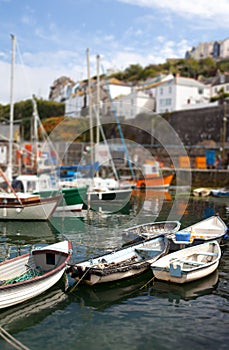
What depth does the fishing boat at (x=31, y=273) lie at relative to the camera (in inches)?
433

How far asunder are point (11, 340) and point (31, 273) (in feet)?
12.1

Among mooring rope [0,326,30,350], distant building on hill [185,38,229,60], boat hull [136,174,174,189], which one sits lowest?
mooring rope [0,326,30,350]

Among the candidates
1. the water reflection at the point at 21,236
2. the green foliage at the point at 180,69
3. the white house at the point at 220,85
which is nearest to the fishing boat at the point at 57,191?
the water reflection at the point at 21,236

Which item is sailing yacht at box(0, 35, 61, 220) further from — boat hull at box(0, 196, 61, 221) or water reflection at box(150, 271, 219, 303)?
water reflection at box(150, 271, 219, 303)

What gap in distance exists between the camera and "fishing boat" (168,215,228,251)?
16.6 meters

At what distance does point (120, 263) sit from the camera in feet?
46.9

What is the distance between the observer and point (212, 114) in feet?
228

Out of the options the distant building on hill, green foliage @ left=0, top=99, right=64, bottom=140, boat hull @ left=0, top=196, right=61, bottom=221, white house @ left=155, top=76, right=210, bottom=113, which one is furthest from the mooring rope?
the distant building on hill

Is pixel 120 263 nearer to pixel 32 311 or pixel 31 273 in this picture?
pixel 31 273

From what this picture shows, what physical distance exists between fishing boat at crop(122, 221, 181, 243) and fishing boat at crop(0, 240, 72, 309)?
15.8 ft

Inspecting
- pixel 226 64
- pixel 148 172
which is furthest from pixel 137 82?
pixel 148 172

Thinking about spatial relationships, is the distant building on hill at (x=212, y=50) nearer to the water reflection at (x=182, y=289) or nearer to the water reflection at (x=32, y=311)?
the water reflection at (x=182, y=289)

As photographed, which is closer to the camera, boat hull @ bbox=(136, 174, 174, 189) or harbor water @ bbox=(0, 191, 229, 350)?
harbor water @ bbox=(0, 191, 229, 350)

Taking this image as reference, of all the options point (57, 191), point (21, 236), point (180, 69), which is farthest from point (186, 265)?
point (180, 69)
